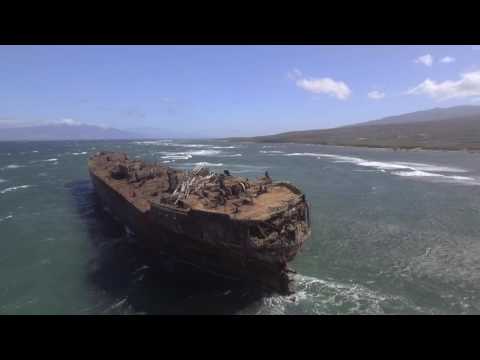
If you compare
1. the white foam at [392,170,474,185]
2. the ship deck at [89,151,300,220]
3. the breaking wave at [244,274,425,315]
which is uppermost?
the ship deck at [89,151,300,220]

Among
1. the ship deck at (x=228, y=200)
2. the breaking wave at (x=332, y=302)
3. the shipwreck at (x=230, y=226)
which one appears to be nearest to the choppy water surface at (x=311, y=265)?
the breaking wave at (x=332, y=302)

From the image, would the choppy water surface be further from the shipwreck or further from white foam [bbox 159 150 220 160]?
white foam [bbox 159 150 220 160]

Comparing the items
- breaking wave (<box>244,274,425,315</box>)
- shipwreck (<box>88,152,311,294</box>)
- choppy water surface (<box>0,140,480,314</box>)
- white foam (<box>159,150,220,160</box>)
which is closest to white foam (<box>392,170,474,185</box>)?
choppy water surface (<box>0,140,480,314</box>)

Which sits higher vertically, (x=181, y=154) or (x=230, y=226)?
(x=230, y=226)

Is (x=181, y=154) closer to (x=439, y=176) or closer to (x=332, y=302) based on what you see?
(x=439, y=176)

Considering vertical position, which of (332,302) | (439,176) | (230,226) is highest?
(230,226)

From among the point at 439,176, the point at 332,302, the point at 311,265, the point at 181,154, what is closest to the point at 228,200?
the point at 311,265

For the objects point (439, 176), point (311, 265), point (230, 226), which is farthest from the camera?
point (439, 176)

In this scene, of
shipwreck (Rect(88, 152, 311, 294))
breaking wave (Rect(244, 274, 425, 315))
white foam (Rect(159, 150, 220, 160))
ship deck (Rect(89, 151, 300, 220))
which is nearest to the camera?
breaking wave (Rect(244, 274, 425, 315))
